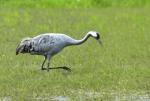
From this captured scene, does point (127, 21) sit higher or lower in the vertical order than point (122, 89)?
higher

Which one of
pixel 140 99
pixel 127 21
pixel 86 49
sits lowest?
pixel 140 99

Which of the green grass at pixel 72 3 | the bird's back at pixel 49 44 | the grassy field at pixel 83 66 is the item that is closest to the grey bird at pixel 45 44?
the bird's back at pixel 49 44

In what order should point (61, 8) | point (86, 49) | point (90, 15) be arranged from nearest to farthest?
point (86, 49)
point (90, 15)
point (61, 8)

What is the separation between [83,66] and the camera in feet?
44.6

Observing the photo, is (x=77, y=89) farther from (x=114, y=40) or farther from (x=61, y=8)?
(x=61, y=8)

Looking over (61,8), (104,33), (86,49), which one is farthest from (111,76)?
(61,8)

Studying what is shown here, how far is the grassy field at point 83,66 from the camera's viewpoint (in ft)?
35.4

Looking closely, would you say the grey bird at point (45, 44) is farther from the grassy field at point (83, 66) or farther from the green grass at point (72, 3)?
the green grass at point (72, 3)

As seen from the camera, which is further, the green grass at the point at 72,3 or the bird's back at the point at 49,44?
the green grass at the point at 72,3

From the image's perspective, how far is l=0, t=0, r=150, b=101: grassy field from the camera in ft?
35.4

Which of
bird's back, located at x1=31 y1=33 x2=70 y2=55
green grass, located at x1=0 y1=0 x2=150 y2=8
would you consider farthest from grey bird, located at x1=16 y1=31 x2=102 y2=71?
green grass, located at x1=0 y1=0 x2=150 y2=8

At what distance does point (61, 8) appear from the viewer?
33.2 meters

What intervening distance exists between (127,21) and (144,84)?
1435 centimetres

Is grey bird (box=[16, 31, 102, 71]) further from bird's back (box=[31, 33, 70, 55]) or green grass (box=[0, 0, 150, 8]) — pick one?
green grass (box=[0, 0, 150, 8])
